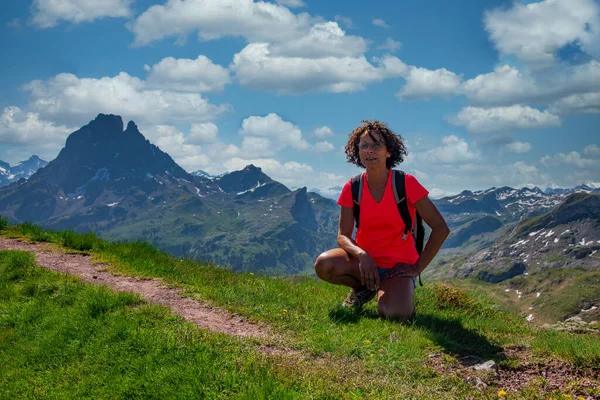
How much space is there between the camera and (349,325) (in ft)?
28.5

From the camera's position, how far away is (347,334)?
8047 millimetres

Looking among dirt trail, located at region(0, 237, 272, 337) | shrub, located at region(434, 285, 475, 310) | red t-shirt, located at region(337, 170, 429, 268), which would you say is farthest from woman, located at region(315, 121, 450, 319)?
shrub, located at region(434, 285, 475, 310)

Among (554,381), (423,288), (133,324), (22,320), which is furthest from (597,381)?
(22,320)

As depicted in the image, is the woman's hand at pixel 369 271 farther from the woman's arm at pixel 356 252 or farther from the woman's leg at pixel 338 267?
the woman's leg at pixel 338 267

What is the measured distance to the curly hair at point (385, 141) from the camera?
31.1 ft

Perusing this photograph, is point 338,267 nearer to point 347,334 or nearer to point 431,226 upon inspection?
point 347,334

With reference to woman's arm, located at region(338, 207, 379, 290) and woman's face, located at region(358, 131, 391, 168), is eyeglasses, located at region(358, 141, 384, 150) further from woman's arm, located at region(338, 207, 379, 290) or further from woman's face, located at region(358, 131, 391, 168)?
woman's arm, located at region(338, 207, 379, 290)

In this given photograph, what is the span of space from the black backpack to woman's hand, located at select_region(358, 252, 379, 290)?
102 centimetres

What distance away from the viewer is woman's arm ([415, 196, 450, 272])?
877 cm

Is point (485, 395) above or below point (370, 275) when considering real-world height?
below

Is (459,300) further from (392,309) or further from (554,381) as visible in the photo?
(554,381)

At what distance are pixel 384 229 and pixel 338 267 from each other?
128 cm

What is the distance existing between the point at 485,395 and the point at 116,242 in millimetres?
12501

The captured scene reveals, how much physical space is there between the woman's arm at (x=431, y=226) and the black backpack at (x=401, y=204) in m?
0.24
